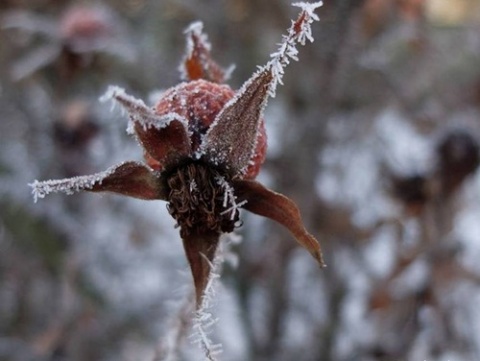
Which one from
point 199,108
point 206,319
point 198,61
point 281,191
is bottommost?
point 206,319

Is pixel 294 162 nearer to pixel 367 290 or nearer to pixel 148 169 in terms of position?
pixel 367 290

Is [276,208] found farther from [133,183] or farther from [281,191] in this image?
[281,191]

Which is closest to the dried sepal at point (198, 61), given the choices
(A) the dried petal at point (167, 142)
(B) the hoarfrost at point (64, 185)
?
(A) the dried petal at point (167, 142)

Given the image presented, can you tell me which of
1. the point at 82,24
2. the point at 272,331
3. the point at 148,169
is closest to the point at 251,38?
the point at 82,24

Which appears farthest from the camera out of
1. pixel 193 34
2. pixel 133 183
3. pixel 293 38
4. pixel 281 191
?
pixel 281 191

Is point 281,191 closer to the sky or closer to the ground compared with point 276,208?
closer to the sky

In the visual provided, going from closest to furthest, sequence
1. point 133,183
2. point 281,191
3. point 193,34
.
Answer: point 133,183
point 193,34
point 281,191

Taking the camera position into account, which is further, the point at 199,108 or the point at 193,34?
the point at 193,34

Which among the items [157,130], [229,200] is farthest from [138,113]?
[229,200]

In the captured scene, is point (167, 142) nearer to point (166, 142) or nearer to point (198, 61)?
point (166, 142)
